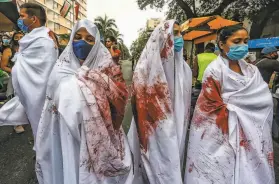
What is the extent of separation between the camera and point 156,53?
228 centimetres

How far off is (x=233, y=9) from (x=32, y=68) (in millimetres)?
17388

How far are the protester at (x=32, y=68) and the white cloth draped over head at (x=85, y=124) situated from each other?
0.69 metres

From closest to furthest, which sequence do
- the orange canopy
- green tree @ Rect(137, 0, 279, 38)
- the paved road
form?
the paved road → the orange canopy → green tree @ Rect(137, 0, 279, 38)

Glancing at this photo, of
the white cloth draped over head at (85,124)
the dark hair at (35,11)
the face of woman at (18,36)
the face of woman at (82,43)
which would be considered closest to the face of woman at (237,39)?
the white cloth draped over head at (85,124)

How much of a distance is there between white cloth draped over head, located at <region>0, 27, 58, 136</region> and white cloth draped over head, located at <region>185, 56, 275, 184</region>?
1480mm

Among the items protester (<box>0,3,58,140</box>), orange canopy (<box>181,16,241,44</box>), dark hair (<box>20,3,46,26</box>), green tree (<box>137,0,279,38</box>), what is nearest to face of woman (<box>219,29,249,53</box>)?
protester (<box>0,3,58,140</box>)

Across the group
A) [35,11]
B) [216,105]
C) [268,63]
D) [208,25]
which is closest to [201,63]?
[268,63]

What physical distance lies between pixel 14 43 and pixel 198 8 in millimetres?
15700

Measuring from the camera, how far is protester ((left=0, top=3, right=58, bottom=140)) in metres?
2.73

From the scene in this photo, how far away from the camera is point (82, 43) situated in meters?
2.11

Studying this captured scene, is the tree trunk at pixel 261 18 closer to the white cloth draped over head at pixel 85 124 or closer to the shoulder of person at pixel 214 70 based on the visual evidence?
the shoulder of person at pixel 214 70

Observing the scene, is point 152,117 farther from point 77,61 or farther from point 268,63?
point 268,63

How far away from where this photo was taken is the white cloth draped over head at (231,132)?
2.29m

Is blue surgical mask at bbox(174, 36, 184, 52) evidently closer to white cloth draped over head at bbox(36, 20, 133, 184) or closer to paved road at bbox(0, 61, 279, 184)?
white cloth draped over head at bbox(36, 20, 133, 184)
